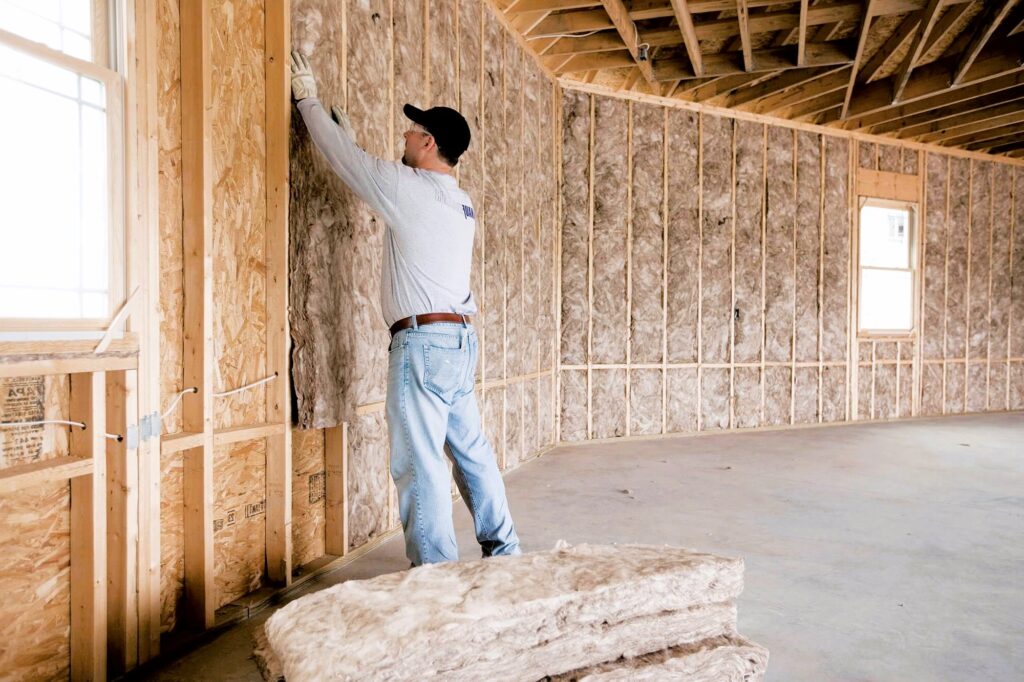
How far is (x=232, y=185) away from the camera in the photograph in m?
2.58

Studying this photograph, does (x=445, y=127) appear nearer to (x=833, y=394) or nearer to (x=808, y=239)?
(x=808, y=239)

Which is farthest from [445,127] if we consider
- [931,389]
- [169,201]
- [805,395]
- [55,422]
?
[931,389]

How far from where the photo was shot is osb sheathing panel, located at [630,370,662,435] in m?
7.30

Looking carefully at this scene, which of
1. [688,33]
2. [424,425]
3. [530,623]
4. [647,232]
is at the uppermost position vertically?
[688,33]

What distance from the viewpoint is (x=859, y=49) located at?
243 inches

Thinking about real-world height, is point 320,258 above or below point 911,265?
below

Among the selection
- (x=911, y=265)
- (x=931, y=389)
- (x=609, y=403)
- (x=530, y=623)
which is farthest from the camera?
(x=931, y=389)

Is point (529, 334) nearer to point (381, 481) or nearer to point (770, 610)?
point (381, 481)

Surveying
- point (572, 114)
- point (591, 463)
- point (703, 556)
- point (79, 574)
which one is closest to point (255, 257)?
point (79, 574)

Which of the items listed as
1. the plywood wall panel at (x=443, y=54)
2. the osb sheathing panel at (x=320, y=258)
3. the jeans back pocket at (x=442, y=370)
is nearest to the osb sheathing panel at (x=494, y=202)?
the plywood wall panel at (x=443, y=54)

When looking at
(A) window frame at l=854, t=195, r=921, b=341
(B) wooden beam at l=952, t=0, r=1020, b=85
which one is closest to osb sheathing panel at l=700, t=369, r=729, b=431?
(A) window frame at l=854, t=195, r=921, b=341

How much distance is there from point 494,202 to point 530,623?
371 cm

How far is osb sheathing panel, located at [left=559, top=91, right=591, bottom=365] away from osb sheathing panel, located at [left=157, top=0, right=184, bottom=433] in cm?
485

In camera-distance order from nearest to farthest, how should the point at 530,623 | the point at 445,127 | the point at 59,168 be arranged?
the point at 530,623
the point at 59,168
the point at 445,127
